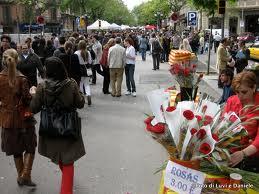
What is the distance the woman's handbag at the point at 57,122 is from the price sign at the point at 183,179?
68.6 inches

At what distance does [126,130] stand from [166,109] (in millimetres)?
5825

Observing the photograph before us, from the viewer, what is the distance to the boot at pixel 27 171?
5.61 metres

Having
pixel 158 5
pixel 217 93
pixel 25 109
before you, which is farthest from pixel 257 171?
pixel 158 5

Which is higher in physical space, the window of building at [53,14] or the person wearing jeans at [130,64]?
the window of building at [53,14]

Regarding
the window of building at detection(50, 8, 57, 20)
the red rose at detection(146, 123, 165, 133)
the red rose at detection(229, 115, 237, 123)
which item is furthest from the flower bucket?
the window of building at detection(50, 8, 57, 20)

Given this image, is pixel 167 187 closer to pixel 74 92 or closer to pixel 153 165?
pixel 74 92

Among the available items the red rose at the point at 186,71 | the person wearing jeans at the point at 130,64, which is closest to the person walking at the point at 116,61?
the person wearing jeans at the point at 130,64

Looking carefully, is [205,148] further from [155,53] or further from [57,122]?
[155,53]

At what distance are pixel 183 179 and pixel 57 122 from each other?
1942 mm

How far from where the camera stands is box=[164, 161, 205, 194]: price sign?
3070 millimetres

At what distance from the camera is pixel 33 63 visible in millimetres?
8617

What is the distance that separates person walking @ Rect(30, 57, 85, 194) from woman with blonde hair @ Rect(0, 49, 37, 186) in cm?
61

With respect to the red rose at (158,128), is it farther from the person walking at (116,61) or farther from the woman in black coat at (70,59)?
the person walking at (116,61)

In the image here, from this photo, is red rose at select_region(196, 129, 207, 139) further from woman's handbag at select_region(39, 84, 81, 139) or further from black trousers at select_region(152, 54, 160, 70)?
black trousers at select_region(152, 54, 160, 70)
